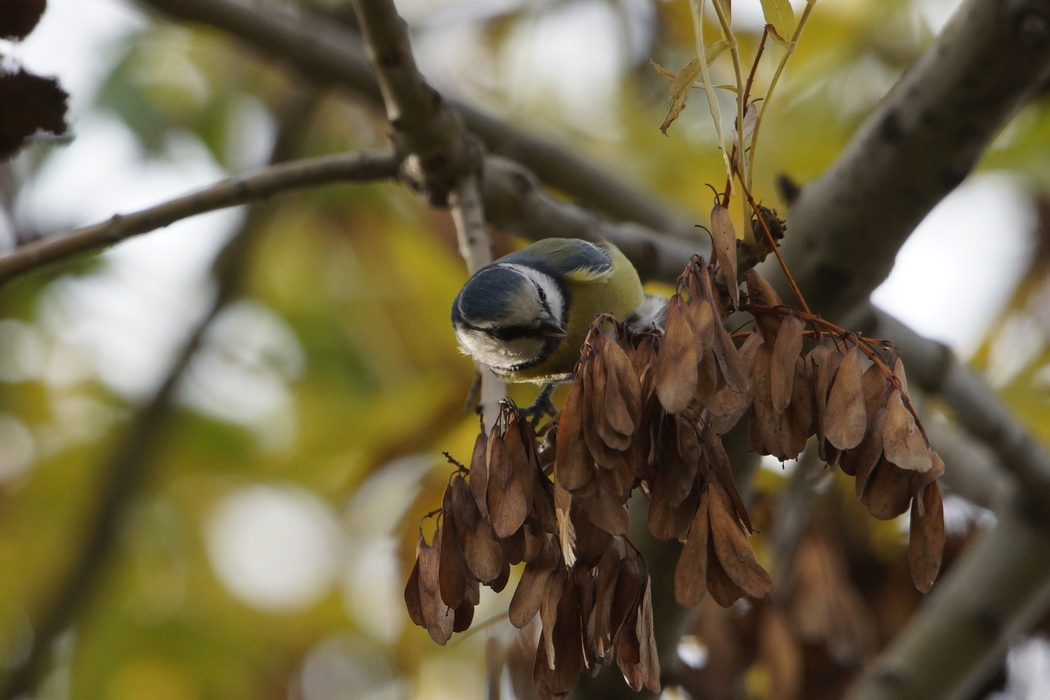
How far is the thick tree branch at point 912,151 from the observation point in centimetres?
170

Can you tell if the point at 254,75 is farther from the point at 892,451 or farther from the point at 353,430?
the point at 892,451

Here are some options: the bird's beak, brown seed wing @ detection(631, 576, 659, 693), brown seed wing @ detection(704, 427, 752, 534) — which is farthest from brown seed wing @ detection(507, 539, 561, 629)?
the bird's beak

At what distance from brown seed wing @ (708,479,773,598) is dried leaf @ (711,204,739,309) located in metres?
0.25

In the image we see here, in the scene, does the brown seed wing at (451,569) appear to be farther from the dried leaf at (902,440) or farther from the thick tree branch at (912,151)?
the thick tree branch at (912,151)

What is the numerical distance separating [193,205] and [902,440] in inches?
44.9

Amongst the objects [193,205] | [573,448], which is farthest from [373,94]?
[573,448]

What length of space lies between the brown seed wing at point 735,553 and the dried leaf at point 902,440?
18cm

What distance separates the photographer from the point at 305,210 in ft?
13.7

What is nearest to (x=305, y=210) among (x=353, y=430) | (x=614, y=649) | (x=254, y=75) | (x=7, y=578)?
(x=254, y=75)

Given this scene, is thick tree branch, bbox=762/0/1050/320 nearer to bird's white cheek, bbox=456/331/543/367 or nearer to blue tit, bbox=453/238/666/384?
blue tit, bbox=453/238/666/384

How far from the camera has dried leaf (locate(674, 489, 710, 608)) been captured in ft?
3.59

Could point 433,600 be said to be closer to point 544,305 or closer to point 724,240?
point 724,240

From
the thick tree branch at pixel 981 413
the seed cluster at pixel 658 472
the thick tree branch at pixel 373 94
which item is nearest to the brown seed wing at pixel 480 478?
the seed cluster at pixel 658 472

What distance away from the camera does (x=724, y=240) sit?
Answer: 3.71ft
